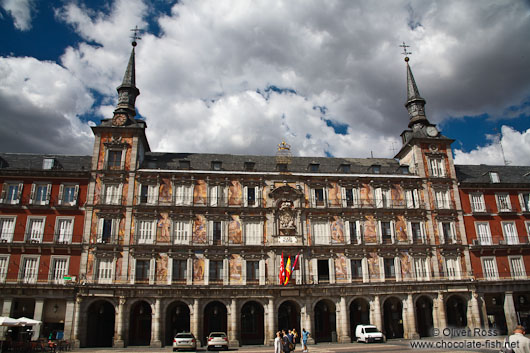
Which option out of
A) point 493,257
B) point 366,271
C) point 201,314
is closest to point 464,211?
point 493,257

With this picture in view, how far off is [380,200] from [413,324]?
12888 millimetres

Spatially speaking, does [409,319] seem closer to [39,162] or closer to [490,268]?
[490,268]

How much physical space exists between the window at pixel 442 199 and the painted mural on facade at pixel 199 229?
2576 cm

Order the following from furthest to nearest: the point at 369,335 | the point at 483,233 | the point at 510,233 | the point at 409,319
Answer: the point at 510,233, the point at 483,233, the point at 409,319, the point at 369,335

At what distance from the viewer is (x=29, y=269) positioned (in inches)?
1350

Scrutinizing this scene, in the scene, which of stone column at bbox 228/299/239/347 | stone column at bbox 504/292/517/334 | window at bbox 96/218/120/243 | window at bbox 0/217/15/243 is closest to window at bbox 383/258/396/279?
stone column at bbox 504/292/517/334

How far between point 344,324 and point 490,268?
1743 centimetres

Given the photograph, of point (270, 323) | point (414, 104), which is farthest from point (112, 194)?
→ point (414, 104)

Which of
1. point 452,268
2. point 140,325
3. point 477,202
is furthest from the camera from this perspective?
point 477,202

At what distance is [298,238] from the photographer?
37.8m

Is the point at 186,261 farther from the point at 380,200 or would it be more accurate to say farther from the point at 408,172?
the point at 408,172

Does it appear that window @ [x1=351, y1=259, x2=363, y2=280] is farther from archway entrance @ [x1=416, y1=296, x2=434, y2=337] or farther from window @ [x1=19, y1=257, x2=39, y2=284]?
window @ [x1=19, y1=257, x2=39, y2=284]

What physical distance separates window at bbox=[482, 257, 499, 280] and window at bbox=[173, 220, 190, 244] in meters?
31.5

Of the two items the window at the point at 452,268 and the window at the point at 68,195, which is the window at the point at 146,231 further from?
the window at the point at 452,268
